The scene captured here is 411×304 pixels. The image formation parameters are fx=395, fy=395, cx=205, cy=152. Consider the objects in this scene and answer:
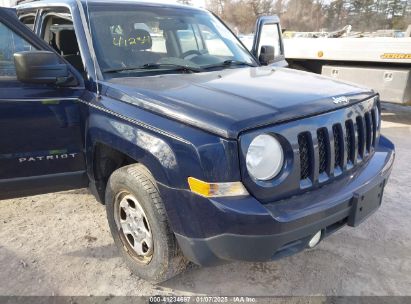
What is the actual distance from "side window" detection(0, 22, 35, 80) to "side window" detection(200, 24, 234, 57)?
60.6 inches

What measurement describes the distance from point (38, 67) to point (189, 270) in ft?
5.69

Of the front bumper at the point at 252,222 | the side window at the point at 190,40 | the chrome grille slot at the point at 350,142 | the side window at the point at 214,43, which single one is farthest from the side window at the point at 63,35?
the chrome grille slot at the point at 350,142

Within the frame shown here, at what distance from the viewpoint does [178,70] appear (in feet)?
9.98

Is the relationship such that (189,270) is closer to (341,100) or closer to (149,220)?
(149,220)

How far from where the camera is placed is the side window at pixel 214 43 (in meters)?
3.58

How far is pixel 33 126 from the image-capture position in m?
2.74

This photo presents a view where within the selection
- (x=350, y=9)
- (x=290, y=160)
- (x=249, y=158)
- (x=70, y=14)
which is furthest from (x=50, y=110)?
(x=350, y=9)

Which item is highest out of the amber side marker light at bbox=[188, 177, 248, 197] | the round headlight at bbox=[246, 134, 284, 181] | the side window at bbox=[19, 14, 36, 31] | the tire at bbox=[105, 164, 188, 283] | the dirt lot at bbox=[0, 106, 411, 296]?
the side window at bbox=[19, 14, 36, 31]

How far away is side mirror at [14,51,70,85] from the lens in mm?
2475

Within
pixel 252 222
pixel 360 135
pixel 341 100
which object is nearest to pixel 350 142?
pixel 360 135

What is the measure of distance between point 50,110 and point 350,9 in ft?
162

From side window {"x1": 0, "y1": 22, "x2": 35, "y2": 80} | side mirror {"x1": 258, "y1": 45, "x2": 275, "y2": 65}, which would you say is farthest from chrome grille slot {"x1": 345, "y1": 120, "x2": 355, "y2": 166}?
side window {"x1": 0, "y1": 22, "x2": 35, "y2": 80}

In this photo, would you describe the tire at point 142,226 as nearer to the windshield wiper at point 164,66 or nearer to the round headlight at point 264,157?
the round headlight at point 264,157

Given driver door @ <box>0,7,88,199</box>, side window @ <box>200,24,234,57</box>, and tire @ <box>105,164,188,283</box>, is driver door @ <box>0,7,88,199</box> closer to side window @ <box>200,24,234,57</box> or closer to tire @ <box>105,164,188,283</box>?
tire @ <box>105,164,188,283</box>
